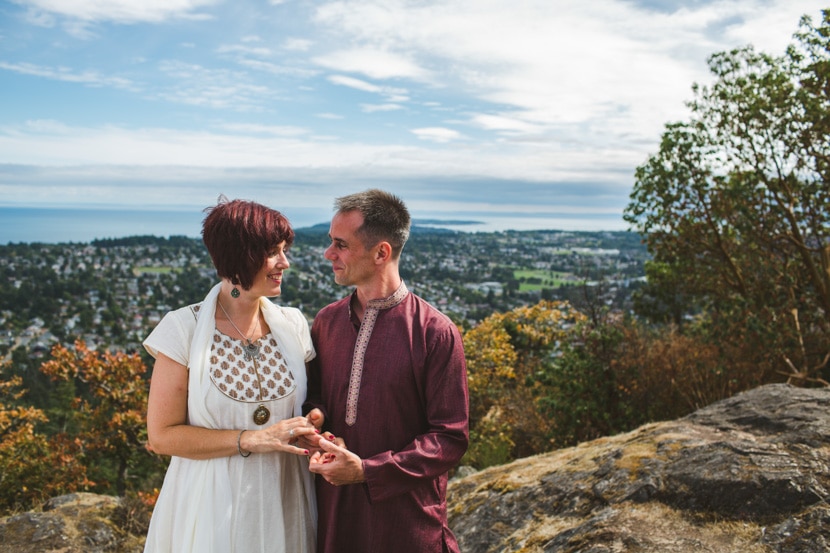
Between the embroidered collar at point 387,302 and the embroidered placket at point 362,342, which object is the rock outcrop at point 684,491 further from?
the embroidered collar at point 387,302

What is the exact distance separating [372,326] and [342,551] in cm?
100

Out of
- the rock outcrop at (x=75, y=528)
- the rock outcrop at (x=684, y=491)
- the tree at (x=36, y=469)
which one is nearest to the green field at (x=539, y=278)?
the tree at (x=36, y=469)

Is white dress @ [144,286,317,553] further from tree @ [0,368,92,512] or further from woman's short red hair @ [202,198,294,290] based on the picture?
tree @ [0,368,92,512]

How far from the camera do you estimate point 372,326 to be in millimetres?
2824

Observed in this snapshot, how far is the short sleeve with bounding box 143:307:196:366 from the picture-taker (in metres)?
2.57

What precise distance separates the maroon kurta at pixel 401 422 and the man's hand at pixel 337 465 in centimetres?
11

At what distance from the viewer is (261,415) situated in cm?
269

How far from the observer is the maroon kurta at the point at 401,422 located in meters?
2.65

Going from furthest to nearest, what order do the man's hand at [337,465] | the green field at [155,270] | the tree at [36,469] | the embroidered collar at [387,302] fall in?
1. the green field at [155,270]
2. the tree at [36,469]
3. the embroidered collar at [387,302]
4. the man's hand at [337,465]

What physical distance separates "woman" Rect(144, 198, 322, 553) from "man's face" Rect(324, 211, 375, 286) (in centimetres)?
21

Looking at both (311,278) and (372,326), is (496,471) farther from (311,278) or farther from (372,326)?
(311,278)

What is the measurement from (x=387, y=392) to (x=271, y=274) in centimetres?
72

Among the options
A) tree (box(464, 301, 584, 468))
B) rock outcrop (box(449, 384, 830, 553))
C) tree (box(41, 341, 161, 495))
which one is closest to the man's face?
rock outcrop (box(449, 384, 830, 553))

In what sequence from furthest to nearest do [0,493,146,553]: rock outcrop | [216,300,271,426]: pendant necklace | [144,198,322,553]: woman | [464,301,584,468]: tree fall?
[464,301,584,468]: tree < [0,493,146,553]: rock outcrop < [216,300,271,426]: pendant necklace < [144,198,322,553]: woman
